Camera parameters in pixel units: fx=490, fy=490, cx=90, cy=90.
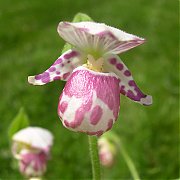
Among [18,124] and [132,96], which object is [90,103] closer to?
[132,96]

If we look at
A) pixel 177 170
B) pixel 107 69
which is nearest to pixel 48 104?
pixel 177 170

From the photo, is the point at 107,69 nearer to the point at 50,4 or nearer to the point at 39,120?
the point at 39,120

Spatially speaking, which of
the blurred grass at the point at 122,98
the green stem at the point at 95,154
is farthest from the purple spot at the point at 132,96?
the blurred grass at the point at 122,98

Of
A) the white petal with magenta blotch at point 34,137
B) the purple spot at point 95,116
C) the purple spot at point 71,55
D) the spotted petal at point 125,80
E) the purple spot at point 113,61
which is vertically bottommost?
the white petal with magenta blotch at point 34,137

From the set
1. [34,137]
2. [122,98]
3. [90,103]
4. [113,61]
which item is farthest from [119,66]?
[122,98]

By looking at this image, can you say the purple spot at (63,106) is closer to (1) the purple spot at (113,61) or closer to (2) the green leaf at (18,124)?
(1) the purple spot at (113,61)

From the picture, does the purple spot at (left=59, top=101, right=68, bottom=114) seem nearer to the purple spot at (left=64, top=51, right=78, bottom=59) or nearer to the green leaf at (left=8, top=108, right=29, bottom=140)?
the purple spot at (left=64, top=51, right=78, bottom=59)

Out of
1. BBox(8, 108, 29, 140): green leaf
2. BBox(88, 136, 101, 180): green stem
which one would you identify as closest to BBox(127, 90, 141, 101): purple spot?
BBox(88, 136, 101, 180): green stem
